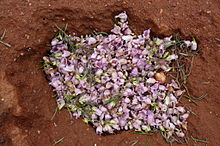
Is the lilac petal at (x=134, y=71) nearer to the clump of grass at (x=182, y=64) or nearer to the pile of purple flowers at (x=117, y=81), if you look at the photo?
the pile of purple flowers at (x=117, y=81)

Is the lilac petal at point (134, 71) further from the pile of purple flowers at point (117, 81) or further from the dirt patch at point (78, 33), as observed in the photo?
the dirt patch at point (78, 33)

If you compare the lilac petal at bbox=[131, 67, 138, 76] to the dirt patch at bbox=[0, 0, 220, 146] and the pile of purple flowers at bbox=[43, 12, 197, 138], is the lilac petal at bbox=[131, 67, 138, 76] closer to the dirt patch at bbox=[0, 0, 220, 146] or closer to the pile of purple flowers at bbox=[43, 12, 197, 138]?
the pile of purple flowers at bbox=[43, 12, 197, 138]

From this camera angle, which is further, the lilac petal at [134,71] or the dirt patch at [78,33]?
the lilac petal at [134,71]

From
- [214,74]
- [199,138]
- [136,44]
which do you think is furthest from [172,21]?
[199,138]

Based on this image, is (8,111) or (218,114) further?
(218,114)

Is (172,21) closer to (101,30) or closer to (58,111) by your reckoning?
(101,30)

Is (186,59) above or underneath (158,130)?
above

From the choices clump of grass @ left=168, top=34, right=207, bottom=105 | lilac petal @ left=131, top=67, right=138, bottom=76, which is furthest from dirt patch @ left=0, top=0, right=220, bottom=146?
lilac petal @ left=131, top=67, right=138, bottom=76

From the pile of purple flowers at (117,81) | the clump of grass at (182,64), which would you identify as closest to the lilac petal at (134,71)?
the pile of purple flowers at (117,81)
